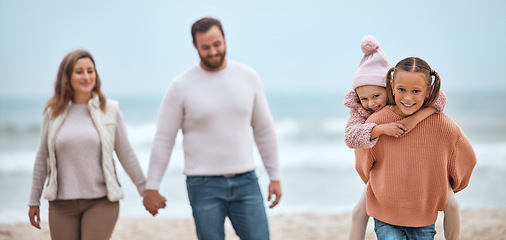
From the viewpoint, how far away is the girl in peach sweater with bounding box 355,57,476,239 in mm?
2078

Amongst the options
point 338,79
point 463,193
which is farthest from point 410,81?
point 338,79

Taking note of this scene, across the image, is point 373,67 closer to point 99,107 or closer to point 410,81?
point 410,81

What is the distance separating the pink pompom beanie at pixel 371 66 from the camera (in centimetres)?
219

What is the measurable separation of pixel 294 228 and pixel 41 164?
3.45 m

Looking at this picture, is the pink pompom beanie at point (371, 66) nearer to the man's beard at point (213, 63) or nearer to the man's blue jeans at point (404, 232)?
the man's blue jeans at point (404, 232)

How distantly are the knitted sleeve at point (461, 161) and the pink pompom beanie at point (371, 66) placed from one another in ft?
1.25

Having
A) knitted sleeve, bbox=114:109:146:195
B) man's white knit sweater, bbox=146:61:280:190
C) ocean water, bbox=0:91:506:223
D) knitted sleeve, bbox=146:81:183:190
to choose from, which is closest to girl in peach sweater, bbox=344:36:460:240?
man's white knit sweater, bbox=146:61:280:190

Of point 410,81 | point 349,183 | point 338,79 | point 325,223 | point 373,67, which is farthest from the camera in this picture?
point 338,79

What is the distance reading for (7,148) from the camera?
14258 mm

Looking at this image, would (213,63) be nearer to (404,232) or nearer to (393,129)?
(393,129)

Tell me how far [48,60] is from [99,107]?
22.2m

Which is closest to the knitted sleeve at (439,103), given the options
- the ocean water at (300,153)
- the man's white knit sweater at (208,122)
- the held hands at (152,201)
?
the man's white knit sweater at (208,122)

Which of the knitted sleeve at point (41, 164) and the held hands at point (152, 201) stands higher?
the knitted sleeve at point (41, 164)

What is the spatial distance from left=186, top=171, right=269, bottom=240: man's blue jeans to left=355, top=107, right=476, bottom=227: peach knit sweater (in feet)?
3.12
